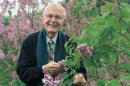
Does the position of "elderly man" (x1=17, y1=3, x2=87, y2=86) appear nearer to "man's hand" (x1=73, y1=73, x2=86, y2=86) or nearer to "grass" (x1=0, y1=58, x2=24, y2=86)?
"man's hand" (x1=73, y1=73, x2=86, y2=86)

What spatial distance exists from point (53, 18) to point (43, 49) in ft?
1.03

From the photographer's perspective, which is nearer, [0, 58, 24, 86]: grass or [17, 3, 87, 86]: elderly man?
[17, 3, 87, 86]: elderly man

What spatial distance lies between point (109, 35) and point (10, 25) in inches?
225

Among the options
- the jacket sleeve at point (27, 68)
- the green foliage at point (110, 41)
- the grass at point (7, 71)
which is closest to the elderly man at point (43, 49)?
the jacket sleeve at point (27, 68)

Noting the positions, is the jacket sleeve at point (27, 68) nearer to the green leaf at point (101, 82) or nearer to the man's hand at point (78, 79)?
the man's hand at point (78, 79)

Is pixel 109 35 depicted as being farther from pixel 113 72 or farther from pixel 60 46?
pixel 60 46

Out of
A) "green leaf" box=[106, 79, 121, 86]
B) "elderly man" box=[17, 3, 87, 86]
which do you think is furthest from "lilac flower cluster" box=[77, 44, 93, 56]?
"elderly man" box=[17, 3, 87, 86]

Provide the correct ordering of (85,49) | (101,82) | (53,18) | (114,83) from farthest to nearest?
(53,18) → (101,82) → (85,49) → (114,83)

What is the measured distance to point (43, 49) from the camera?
4930mm

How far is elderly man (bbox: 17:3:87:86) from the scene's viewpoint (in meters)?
4.89

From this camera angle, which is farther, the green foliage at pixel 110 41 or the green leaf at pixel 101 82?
the green leaf at pixel 101 82

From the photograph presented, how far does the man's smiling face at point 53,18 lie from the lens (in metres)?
4.89

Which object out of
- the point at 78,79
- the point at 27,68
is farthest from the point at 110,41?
the point at 27,68

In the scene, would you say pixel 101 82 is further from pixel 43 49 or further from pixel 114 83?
pixel 43 49
